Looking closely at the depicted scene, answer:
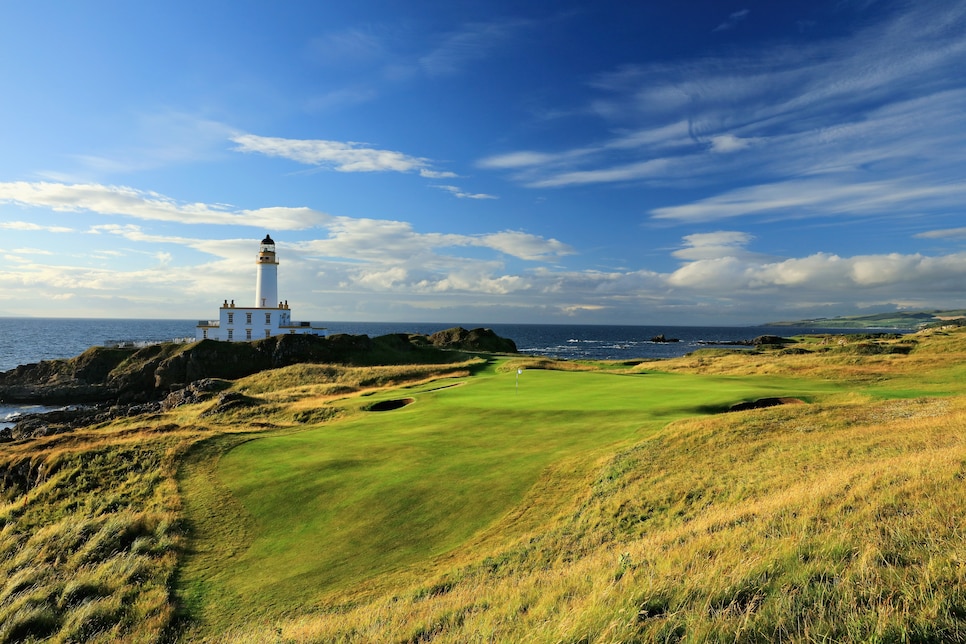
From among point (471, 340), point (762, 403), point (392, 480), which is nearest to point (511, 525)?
point (392, 480)

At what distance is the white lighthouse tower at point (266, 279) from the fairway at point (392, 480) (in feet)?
182

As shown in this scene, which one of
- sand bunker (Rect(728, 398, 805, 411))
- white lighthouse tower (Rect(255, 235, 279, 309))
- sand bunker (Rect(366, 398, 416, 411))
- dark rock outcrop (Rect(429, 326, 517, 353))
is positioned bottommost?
sand bunker (Rect(366, 398, 416, 411))

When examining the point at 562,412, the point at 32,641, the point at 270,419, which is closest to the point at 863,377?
the point at 562,412

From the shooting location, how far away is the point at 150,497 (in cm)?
1838

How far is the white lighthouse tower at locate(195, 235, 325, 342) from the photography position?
76.9 m

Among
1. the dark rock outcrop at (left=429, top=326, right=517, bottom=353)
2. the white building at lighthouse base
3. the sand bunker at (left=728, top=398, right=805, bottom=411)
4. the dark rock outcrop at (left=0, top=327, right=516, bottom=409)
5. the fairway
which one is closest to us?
the fairway

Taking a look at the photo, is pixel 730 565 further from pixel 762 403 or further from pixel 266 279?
pixel 266 279

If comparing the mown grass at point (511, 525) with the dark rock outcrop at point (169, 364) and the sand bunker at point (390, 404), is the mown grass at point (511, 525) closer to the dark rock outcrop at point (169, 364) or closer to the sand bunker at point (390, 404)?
the sand bunker at point (390, 404)

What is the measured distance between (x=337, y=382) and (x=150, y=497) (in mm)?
32601

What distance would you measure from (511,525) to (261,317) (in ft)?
238

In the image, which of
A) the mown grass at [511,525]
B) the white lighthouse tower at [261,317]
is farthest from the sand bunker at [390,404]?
the white lighthouse tower at [261,317]

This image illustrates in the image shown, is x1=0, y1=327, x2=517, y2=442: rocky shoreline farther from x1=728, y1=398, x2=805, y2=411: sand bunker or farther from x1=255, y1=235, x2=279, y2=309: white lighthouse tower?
x1=728, y1=398, x2=805, y2=411: sand bunker

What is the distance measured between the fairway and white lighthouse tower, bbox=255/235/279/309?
55392 millimetres

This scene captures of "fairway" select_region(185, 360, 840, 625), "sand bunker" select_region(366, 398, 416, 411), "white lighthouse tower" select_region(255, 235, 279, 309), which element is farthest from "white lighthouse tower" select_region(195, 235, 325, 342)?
"fairway" select_region(185, 360, 840, 625)
